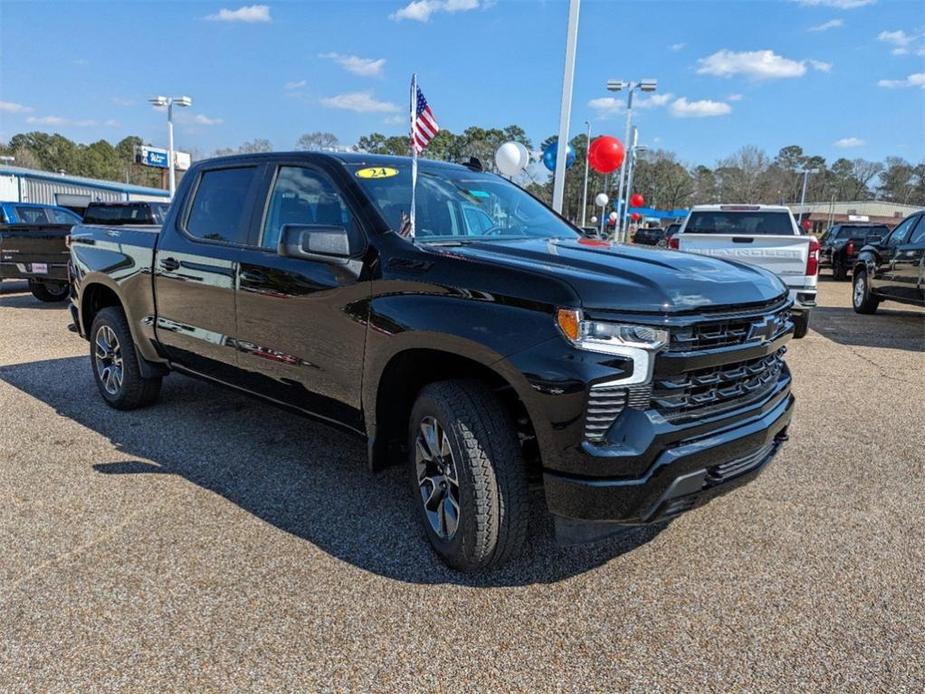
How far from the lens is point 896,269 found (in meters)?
10.5

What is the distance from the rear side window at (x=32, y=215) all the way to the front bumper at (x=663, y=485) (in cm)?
1281

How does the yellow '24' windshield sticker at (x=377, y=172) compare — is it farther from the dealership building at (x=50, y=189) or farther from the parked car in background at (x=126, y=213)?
the dealership building at (x=50, y=189)

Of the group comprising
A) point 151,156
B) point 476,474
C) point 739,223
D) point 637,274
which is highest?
point 151,156

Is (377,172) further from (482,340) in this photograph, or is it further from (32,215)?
(32,215)

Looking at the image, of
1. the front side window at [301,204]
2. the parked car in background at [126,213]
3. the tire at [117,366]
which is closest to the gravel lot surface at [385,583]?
the tire at [117,366]

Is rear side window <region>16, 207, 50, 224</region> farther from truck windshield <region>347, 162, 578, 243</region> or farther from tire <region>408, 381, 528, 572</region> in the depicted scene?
tire <region>408, 381, 528, 572</region>

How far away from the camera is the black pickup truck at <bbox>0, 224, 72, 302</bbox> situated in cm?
1062

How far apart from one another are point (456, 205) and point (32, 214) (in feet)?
39.2

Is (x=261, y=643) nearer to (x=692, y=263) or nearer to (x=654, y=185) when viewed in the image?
(x=692, y=263)

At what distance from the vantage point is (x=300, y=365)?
3.50m

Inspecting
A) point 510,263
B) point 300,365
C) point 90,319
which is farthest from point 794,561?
point 90,319

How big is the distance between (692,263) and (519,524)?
140 cm

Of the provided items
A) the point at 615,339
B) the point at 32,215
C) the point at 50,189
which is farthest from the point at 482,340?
the point at 50,189

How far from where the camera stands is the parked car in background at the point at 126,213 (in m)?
11.8
